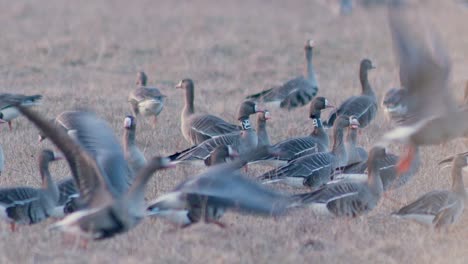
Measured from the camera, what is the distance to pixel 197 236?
8.52m

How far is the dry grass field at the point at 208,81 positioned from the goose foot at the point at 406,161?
0.32 metres

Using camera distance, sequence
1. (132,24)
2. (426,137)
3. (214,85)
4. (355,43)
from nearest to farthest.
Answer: (426,137)
(214,85)
(355,43)
(132,24)

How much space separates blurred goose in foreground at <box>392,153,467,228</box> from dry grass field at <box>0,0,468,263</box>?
11 centimetres

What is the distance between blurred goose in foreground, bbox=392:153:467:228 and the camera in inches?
348

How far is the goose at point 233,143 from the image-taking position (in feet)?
36.1

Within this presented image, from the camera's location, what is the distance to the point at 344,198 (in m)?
9.14

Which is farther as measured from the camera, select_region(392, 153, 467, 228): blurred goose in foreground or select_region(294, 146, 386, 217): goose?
select_region(294, 146, 386, 217): goose

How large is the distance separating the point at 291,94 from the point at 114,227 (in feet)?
25.3

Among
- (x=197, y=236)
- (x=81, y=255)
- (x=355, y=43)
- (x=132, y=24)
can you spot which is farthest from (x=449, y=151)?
(x=132, y=24)

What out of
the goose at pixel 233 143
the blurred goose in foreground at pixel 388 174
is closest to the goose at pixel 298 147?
the goose at pixel 233 143

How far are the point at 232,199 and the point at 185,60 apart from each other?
12094mm

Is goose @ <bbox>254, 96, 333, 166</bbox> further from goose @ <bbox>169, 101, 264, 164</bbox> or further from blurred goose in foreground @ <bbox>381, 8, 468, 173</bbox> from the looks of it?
blurred goose in foreground @ <bbox>381, 8, 468, 173</bbox>

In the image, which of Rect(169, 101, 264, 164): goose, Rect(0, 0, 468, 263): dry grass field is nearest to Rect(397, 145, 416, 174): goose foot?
Rect(0, 0, 468, 263): dry grass field

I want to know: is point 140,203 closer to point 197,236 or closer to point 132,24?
point 197,236
